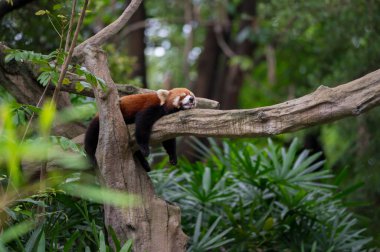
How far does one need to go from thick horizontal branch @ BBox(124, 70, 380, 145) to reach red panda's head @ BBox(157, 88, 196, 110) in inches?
16.6

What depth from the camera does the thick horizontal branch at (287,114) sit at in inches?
111

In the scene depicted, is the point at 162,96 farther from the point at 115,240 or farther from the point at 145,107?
the point at 115,240

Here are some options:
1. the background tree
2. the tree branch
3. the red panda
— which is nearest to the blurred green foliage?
the background tree

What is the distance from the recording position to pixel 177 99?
3818 millimetres

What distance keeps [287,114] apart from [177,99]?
105cm

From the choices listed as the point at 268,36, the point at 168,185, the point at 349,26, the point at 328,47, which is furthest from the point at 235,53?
the point at 168,185

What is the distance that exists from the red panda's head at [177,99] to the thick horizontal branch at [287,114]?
42cm

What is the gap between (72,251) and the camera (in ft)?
12.3

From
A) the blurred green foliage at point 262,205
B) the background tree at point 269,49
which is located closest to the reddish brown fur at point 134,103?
the background tree at point 269,49

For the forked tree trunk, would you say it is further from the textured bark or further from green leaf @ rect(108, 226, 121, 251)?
the textured bark

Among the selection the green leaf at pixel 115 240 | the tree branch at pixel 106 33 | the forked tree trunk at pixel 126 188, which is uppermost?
the tree branch at pixel 106 33

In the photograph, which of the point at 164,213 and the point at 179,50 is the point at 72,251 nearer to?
the point at 164,213

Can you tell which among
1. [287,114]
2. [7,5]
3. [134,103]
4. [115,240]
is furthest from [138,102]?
[7,5]

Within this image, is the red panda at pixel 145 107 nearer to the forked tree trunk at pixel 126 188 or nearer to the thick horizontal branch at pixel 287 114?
the forked tree trunk at pixel 126 188
